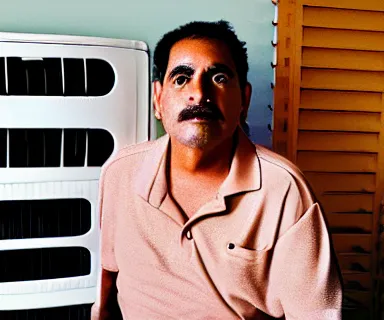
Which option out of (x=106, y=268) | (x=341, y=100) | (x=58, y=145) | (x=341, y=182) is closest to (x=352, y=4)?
(x=341, y=100)

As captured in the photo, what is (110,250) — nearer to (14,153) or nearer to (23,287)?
(23,287)

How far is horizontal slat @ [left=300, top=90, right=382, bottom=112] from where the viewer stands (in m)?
1.58

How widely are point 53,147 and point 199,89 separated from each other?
1.78 ft

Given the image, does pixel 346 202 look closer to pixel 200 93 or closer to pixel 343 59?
pixel 343 59

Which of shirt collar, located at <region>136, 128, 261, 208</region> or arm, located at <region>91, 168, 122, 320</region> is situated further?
arm, located at <region>91, 168, 122, 320</region>

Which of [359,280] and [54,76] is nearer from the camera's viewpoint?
[54,76]

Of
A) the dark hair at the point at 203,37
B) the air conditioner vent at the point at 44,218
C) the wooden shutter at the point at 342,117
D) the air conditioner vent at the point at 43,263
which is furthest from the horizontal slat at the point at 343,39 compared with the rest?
the air conditioner vent at the point at 43,263

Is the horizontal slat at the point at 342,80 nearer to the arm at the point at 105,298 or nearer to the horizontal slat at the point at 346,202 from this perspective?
the horizontal slat at the point at 346,202

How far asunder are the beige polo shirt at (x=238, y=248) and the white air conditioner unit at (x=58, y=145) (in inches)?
9.5

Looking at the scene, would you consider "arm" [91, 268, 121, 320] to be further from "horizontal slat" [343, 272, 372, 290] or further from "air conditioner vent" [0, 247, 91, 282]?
"horizontal slat" [343, 272, 372, 290]

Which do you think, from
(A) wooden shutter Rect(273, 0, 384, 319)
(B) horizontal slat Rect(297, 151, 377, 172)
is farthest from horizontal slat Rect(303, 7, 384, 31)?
(B) horizontal slat Rect(297, 151, 377, 172)

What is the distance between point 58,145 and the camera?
1.38 m

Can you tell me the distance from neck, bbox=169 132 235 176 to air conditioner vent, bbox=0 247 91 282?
477 millimetres

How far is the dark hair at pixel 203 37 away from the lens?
1153 mm
